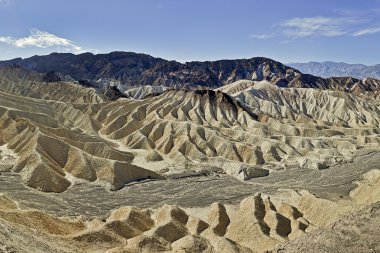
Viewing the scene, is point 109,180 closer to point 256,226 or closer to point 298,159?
point 256,226

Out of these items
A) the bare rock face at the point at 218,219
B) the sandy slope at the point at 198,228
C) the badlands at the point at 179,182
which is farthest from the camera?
the bare rock face at the point at 218,219

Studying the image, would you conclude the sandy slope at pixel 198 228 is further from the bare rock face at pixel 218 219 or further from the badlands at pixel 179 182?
the badlands at pixel 179 182

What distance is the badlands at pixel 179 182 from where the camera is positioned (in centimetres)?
5331

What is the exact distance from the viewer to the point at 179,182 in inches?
3804

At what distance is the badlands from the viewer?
5331 centimetres

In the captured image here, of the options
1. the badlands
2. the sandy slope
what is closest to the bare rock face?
the sandy slope

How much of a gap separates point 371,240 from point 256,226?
24989 mm

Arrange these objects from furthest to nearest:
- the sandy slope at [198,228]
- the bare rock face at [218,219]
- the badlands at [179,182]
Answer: the bare rock face at [218,219] → the badlands at [179,182] → the sandy slope at [198,228]

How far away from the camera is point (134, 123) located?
14975 centimetres

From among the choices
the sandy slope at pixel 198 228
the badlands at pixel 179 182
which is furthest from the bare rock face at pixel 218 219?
the badlands at pixel 179 182

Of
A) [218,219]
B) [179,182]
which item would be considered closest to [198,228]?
[218,219]

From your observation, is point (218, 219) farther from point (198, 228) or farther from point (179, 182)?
point (179, 182)

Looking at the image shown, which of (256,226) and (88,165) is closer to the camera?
(256,226)

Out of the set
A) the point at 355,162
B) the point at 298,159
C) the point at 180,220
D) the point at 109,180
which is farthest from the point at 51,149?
the point at 355,162
